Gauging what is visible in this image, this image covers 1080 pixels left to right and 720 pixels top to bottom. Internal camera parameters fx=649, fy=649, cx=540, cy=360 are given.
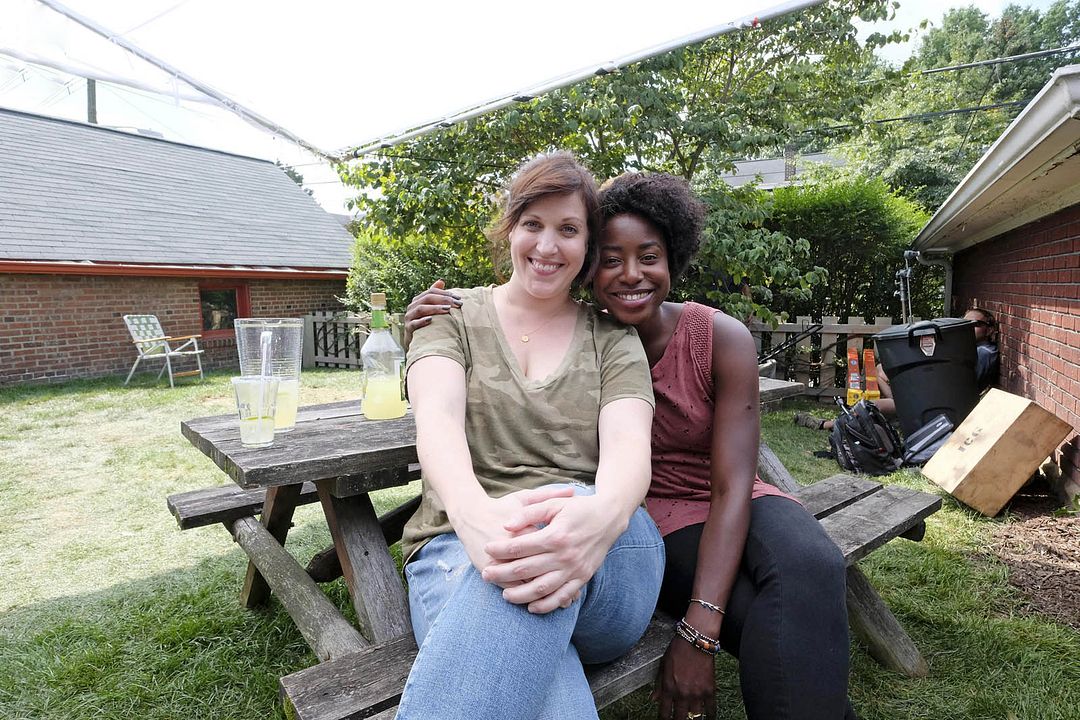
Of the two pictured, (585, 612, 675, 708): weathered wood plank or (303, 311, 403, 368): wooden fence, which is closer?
(585, 612, 675, 708): weathered wood plank

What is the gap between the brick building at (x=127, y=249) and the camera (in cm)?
962

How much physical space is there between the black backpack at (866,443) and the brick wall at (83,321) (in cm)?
1041

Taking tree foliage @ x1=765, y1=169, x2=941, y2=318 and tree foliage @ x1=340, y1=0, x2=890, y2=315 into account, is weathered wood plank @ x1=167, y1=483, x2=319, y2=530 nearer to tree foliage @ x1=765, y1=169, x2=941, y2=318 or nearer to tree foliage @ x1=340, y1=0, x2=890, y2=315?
tree foliage @ x1=340, y1=0, x2=890, y2=315

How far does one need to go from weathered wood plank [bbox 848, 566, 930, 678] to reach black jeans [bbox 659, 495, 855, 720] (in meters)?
0.89

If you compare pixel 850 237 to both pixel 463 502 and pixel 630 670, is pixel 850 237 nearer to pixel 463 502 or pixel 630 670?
pixel 630 670

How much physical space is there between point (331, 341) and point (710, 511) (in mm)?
10854

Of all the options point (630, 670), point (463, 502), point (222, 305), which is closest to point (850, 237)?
point (630, 670)

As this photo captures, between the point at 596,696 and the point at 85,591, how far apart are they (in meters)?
2.84

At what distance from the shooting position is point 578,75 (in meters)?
4.14

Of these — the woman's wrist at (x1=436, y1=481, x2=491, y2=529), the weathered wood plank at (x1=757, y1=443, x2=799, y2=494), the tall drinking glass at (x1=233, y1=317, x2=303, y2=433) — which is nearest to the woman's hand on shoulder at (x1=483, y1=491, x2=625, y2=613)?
the woman's wrist at (x1=436, y1=481, x2=491, y2=529)

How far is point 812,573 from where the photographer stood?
1511 mm

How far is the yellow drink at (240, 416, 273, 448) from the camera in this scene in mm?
1846

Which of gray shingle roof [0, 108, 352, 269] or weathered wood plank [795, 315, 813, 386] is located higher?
gray shingle roof [0, 108, 352, 269]

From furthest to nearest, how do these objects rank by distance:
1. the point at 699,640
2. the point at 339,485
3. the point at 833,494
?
the point at 833,494
the point at 339,485
the point at 699,640
